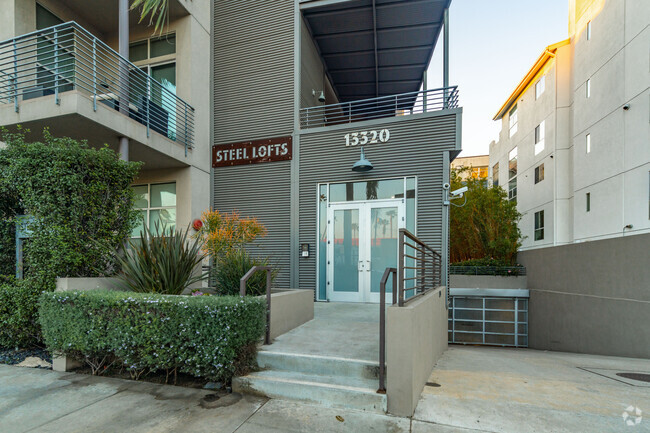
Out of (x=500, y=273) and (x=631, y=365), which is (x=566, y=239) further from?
(x=631, y=365)

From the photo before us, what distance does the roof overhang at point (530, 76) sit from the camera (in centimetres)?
1653

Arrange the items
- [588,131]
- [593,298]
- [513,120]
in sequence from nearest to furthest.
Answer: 1. [593,298]
2. [588,131]
3. [513,120]

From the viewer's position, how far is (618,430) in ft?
9.29

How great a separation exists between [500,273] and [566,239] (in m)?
6.45

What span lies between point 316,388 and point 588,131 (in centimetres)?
1629

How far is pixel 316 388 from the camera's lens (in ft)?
11.3

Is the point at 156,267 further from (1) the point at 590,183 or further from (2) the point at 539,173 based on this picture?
(2) the point at 539,173

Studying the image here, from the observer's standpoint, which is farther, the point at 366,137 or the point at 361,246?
the point at 366,137

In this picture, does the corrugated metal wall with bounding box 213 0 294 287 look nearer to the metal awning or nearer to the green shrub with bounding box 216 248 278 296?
the metal awning

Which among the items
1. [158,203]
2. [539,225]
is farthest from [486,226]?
[158,203]

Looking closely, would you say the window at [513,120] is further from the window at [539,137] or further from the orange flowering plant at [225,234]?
the orange flowering plant at [225,234]

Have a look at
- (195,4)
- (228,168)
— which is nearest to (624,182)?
(228,168)

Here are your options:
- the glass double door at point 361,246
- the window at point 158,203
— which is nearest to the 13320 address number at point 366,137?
the glass double door at point 361,246

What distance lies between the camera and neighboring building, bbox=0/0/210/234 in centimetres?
729
